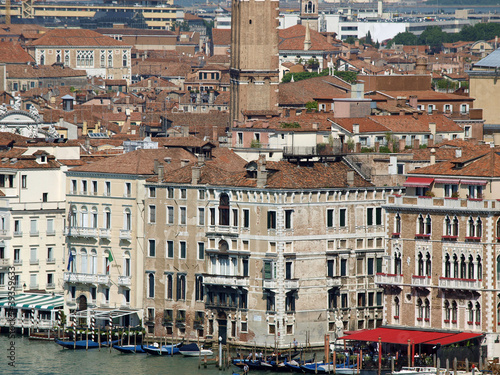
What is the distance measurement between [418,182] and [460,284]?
5.64 m

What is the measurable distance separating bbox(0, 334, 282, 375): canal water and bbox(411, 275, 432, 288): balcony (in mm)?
6738

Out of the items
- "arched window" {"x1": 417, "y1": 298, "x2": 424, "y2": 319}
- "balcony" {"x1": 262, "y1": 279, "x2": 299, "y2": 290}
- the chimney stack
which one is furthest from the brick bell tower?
"arched window" {"x1": 417, "y1": 298, "x2": 424, "y2": 319}

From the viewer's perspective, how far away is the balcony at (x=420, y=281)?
6956 centimetres

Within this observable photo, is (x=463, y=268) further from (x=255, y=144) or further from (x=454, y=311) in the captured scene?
(x=255, y=144)

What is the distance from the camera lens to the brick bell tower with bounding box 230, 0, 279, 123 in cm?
13262

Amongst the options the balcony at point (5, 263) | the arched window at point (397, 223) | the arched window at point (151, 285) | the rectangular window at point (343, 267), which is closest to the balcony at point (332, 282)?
the rectangular window at point (343, 267)

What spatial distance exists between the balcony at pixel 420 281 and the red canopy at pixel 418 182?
12.9 ft

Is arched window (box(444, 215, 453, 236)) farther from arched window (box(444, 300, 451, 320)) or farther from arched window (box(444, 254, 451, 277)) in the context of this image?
arched window (box(444, 300, 451, 320))

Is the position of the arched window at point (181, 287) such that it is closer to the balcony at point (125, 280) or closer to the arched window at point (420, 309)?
the balcony at point (125, 280)

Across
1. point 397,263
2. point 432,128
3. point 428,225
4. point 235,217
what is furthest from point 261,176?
point 432,128

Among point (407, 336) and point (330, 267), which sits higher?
point (330, 267)

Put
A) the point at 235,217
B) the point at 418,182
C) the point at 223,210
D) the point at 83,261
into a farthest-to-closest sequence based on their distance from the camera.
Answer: the point at 83,261
the point at 223,210
the point at 235,217
the point at 418,182

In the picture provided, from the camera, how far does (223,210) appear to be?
7506 centimetres

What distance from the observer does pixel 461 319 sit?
225 feet
